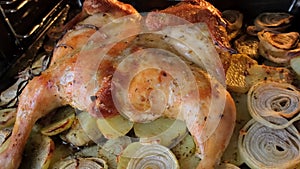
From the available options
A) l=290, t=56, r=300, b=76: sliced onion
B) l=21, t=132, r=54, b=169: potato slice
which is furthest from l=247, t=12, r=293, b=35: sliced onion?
l=21, t=132, r=54, b=169: potato slice

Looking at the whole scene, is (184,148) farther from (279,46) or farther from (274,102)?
(279,46)

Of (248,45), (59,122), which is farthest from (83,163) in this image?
(248,45)

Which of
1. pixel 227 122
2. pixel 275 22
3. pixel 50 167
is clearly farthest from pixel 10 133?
pixel 275 22

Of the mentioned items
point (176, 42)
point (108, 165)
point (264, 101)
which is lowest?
point (108, 165)

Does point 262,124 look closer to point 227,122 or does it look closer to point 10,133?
point 227,122

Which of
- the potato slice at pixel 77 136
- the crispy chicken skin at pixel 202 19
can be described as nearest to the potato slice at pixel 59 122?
the potato slice at pixel 77 136

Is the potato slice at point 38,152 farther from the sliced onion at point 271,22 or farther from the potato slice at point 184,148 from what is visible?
the sliced onion at point 271,22

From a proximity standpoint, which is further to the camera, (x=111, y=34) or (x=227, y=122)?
(x=111, y=34)
